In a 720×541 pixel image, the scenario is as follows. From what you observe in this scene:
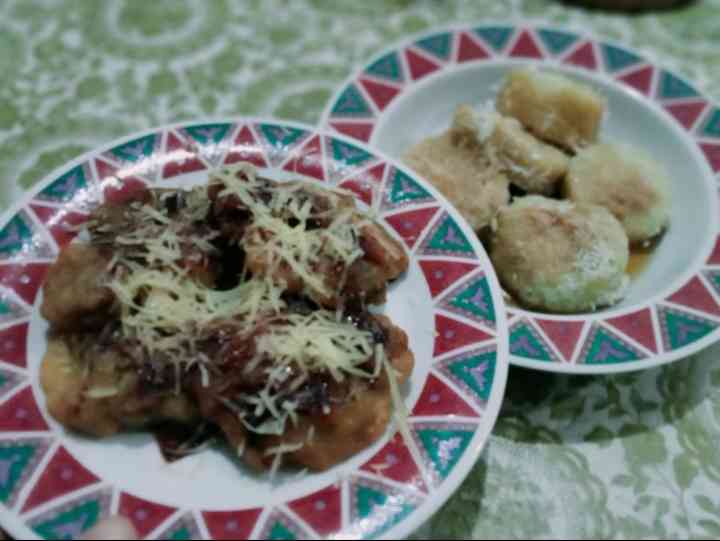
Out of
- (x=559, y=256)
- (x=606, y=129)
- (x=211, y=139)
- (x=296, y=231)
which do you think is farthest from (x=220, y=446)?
(x=606, y=129)

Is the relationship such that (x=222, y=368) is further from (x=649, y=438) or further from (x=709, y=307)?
(x=709, y=307)

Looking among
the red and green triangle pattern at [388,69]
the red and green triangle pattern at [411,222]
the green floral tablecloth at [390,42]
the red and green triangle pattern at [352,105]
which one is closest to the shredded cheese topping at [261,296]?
the red and green triangle pattern at [411,222]

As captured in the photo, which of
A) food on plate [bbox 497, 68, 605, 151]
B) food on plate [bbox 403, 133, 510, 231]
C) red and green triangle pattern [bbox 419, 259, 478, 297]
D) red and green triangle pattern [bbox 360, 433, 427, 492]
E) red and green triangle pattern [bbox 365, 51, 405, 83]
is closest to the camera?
red and green triangle pattern [bbox 360, 433, 427, 492]

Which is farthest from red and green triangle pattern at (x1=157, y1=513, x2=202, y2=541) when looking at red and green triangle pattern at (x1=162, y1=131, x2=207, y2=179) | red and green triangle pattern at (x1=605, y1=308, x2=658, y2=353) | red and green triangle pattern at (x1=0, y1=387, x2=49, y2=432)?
red and green triangle pattern at (x1=605, y1=308, x2=658, y2=353)

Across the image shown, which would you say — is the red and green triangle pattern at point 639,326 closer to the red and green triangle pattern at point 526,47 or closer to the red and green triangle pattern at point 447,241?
the red and green triangle pattern at point 447,241

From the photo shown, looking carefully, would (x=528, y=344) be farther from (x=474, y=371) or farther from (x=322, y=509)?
(x=322, y=509)

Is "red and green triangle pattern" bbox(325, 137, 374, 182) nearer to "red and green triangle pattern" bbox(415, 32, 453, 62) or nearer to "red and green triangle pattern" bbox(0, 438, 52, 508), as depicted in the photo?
"red and green triangle pattern" bbox(415, 32, 453, 62)

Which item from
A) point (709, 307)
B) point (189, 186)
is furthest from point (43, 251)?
point (709, 307)
